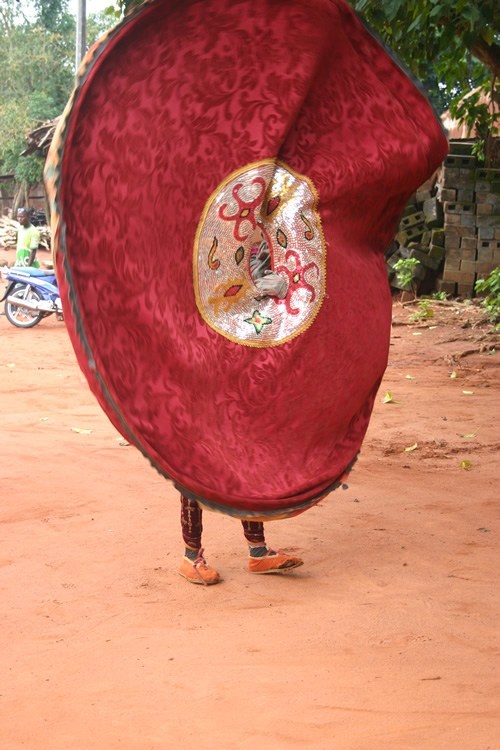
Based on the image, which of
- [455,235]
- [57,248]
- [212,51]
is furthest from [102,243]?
[455,235]

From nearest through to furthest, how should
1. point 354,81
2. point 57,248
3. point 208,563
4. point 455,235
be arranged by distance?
point 57,248
point 354,81
point 208,563
point 455,235

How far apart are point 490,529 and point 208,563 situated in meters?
1.52

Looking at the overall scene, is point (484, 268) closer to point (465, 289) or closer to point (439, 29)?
point (465, 289)

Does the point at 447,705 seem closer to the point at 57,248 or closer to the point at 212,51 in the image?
the point at 57,248

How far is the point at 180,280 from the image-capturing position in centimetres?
307

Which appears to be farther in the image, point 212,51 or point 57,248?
point 212,51

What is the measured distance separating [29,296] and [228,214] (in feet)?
31.5

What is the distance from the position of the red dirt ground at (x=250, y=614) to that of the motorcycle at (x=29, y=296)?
20.4 ft

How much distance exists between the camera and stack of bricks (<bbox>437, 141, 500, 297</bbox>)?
521 inches

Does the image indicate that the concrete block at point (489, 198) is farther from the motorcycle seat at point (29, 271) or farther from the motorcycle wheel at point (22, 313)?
the motorcycle wheel at point (22, 313)

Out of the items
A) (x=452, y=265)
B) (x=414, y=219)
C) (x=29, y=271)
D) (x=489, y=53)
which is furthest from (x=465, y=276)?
(x=489, y=53)

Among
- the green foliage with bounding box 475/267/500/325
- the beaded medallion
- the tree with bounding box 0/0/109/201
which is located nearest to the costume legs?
the beaded medallion

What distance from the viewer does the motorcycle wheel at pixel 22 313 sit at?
40.4 ft

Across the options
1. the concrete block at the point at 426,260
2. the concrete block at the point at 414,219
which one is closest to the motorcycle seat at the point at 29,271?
the concrete block at the point at 426,260
